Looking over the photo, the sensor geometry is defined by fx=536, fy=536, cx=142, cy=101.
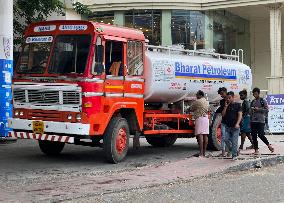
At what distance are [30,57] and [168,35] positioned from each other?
62.3ft

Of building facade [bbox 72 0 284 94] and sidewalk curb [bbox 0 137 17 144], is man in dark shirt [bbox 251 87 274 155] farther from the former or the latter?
building facade [bbox 72 0 284 94]

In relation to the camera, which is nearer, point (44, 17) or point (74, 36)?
point (74, 36)

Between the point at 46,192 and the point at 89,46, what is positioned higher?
the point at 89,46

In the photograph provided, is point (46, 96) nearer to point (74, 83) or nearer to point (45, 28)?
point (74, 83)

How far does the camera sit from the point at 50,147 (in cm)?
1384

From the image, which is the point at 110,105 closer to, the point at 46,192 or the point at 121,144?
the point at 121,144

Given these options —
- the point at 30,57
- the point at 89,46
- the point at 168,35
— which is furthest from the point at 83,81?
the point at 168,35

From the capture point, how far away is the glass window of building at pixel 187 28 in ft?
101

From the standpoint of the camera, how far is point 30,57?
12.5 metres

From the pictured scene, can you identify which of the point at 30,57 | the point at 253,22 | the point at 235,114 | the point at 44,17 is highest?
the point at 253,22

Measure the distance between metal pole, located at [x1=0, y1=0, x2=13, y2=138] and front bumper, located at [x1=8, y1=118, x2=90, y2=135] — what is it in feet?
13.4

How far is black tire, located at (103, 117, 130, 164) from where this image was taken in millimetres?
12254

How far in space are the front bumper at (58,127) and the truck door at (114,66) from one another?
3.34 feet

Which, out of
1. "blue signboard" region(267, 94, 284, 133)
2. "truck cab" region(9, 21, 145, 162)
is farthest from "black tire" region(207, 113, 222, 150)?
"blue signboard" region(267, 94, 284, 133)
